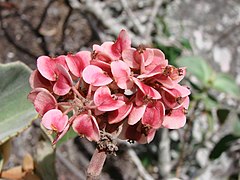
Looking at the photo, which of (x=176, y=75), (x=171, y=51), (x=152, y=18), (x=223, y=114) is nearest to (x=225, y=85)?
(x=223, y=114)

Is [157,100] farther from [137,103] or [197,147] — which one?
[197,147]

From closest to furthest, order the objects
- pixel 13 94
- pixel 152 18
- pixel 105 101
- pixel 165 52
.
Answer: pixel 105 101
pixel 13 94
pixel 165 52
pixel 152 18

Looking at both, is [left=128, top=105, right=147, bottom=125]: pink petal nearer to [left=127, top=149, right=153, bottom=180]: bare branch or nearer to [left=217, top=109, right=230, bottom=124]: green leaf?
[left=127, top=149, right=153, bottom=180]: bare branch

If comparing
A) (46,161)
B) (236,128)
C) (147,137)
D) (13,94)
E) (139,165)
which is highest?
(147,137)

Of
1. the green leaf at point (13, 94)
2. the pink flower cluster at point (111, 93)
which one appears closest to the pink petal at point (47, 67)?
the pink flower cluster at point (111, 93)

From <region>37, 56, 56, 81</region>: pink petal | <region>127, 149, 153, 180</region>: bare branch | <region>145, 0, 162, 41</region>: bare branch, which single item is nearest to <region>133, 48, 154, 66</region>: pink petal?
<region>37, 56, 56, 81</region>: pink petal

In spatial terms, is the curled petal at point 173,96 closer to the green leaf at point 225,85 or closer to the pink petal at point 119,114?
the pink petal at point 119,114

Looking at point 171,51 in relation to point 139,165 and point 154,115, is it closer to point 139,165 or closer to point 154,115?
point 139,165

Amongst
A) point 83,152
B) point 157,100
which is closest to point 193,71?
point 83,152
